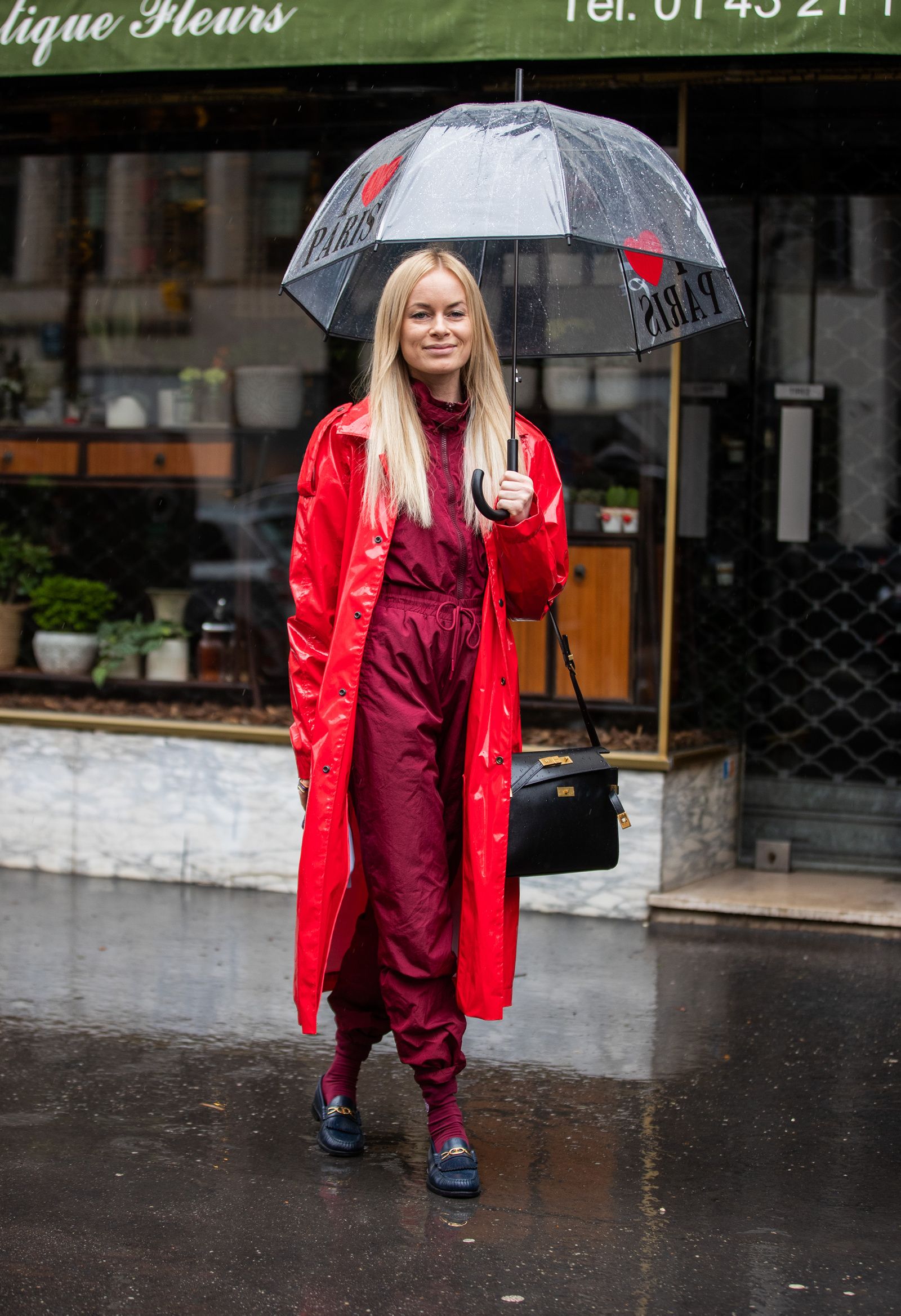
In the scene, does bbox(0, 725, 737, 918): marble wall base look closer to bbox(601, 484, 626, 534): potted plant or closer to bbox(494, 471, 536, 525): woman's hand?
bbox(601, 484, 626, 534): potted plant

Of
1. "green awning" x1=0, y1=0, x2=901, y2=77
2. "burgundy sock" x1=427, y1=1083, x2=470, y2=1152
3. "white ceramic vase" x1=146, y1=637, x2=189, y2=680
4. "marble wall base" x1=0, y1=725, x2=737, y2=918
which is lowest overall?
"burgundy sock" x1=427, y1=1083, x2=470, y2=1152

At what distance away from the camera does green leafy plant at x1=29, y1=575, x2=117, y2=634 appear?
22.9 ft

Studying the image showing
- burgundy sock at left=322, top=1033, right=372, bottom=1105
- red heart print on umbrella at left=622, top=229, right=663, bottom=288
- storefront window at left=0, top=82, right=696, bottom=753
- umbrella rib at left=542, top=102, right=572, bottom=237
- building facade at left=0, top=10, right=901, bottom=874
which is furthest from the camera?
storefront window at left=0, top=82, right=696, bottom=753

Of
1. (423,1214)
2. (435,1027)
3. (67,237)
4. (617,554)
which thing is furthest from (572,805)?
(67,237)

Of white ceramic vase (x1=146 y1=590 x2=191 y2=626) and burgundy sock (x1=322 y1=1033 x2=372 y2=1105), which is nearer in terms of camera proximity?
burgundy sock (x1=322 y1=1033 x2=372 y2=1105)

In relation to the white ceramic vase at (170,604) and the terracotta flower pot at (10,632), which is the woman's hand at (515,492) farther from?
the terracotta flower pot at (10,632)

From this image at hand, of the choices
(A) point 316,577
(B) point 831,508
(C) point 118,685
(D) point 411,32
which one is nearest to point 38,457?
(C) point 118,685

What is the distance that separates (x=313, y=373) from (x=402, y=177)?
3.39m

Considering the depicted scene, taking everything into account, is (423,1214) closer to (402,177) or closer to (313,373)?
(402,177)

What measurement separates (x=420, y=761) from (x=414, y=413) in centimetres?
83

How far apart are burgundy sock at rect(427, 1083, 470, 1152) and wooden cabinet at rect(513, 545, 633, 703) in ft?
9.64

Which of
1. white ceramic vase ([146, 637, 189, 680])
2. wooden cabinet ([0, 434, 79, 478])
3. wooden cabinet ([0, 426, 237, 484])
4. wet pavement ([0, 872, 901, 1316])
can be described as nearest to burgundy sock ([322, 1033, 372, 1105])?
wet pavement ([0, 872, 901, 1316])

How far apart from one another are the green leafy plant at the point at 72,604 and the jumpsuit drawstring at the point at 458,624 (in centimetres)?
382

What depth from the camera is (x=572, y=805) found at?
3566 mm
